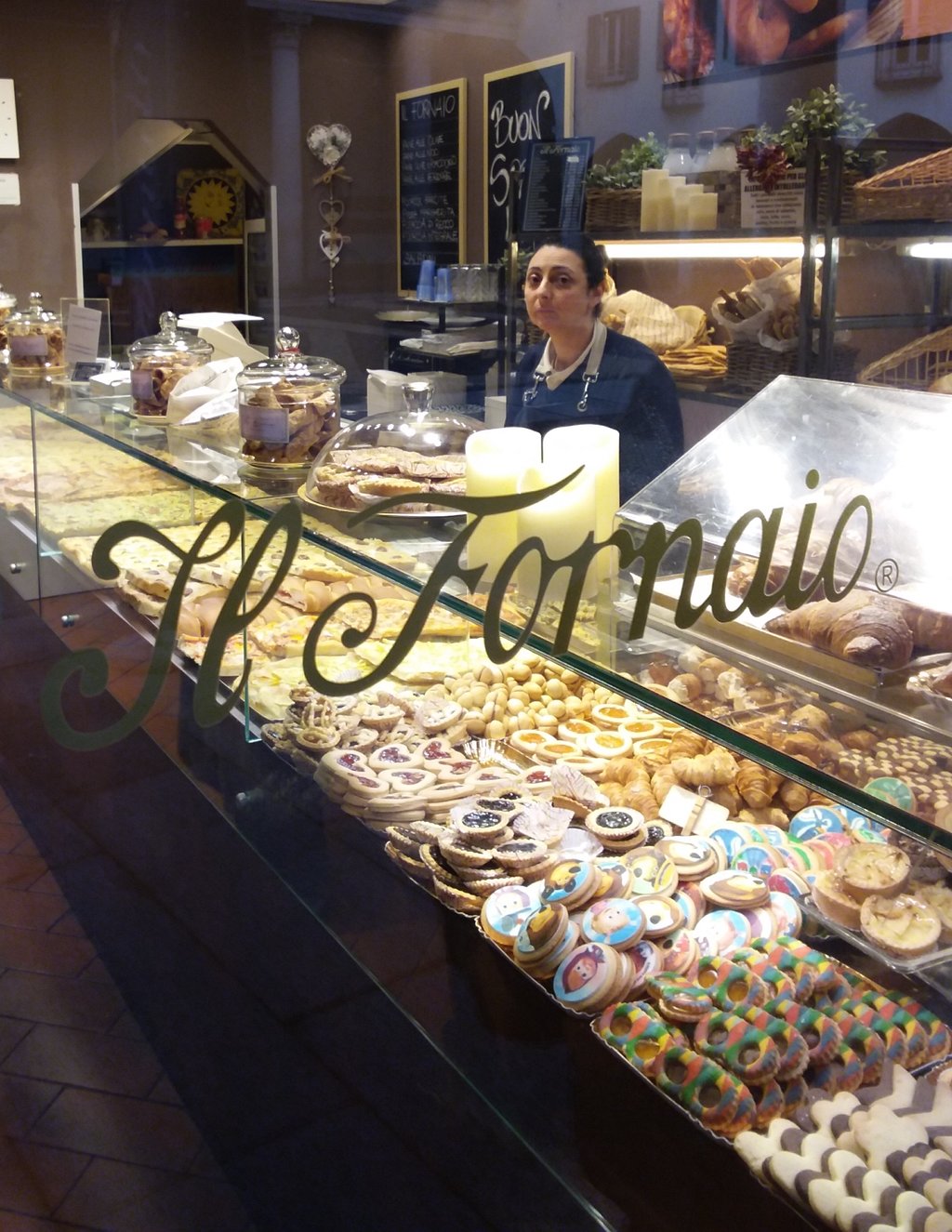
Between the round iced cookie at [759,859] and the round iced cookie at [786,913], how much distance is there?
0.03 meters

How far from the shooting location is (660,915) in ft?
3.76

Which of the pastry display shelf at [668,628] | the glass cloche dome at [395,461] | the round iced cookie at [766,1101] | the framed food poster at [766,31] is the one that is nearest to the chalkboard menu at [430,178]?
the glass cloche dome at [395,461]

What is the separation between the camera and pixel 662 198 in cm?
173

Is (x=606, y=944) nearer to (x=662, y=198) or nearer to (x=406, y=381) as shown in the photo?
(x=406, y=381)

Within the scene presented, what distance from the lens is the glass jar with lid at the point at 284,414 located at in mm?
1358

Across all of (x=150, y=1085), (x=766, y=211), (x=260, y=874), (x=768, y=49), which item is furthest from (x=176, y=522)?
(x=766, y=211)

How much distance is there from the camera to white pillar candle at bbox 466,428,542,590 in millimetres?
993

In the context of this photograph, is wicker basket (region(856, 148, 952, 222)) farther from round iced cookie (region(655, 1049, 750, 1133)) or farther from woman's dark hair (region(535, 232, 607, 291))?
round iced cookie (region(655, 1049, 750, 1133))

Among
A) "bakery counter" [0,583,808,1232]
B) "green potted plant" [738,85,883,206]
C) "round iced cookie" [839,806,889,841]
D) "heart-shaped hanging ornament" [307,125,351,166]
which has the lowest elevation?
"bakery counter" [0,583,808,1232]

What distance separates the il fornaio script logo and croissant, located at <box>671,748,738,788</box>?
339mm

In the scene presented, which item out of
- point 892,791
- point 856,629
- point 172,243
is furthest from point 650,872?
point 172,243

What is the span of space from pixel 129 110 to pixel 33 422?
3.52 feet

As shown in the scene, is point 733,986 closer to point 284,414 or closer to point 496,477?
Result: point 496,477

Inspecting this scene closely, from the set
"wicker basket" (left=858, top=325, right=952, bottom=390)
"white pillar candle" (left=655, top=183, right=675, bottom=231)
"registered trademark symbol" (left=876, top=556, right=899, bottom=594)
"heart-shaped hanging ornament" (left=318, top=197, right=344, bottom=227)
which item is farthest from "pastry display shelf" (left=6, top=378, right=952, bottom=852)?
"wicker basket" (left=858, top=325, right=952, bottom=390)
